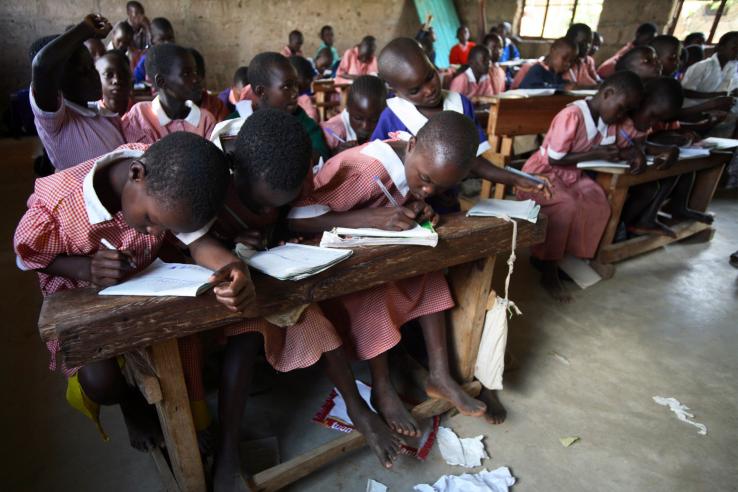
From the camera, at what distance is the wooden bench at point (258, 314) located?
98 cm

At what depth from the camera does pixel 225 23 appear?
8797mm

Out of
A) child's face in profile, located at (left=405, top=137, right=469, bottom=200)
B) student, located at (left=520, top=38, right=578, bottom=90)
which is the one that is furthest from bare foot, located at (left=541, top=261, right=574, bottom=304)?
student, located at (left=520, top=38, right=578, bottom=90)

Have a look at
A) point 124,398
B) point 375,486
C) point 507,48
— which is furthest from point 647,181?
point 507,48

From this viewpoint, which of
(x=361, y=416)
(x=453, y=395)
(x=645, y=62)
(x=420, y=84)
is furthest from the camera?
(x=645, y=62)

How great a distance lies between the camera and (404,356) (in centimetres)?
209

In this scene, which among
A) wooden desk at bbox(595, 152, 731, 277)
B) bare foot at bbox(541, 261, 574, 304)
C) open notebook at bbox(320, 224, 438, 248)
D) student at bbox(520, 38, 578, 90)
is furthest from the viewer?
student at bbox(520, 38, 578, 90)

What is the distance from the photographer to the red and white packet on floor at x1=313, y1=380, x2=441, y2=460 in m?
1.67

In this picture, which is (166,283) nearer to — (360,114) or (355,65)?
(360,114)

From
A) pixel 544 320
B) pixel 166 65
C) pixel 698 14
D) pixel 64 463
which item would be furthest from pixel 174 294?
pixel 698 14

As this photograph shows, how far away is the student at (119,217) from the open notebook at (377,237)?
1.06ft

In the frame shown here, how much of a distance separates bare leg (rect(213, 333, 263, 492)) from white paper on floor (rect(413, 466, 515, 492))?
606mm

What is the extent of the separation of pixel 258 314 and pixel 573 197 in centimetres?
240

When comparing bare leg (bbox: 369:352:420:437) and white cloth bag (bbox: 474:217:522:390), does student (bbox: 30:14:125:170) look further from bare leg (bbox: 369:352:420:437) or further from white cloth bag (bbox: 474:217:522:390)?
white cloth bag (bbox: 474:217:522:390)

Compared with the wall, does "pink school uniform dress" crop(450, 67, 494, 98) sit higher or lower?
lower
